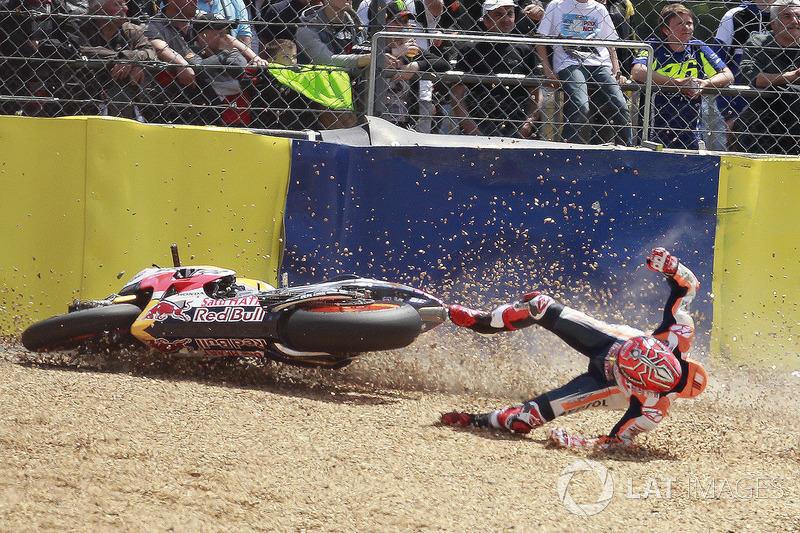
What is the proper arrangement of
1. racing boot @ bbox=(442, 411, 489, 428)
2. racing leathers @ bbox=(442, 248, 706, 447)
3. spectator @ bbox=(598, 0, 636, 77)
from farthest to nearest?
spectator @ bbox=(598, 0, 636, 77), racing boot @ bbox=(442, 411, 489, 428), racing leathers @ bbox=(442, 248, 706, 447)

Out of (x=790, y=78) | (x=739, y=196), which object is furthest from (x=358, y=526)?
(x=790, y=78)

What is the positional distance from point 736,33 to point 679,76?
0.74 m

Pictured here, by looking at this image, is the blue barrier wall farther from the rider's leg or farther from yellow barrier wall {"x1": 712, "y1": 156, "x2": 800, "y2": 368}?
the rider's leg

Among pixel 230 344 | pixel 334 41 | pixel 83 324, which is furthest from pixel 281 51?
pixel 83 324

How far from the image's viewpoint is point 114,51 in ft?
17.7

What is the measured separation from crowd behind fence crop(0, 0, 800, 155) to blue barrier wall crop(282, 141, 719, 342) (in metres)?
0.27

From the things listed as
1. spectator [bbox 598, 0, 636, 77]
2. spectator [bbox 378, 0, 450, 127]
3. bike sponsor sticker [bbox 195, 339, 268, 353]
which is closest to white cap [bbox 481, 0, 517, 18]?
spectator [bbox 378, 0, 450, 127]

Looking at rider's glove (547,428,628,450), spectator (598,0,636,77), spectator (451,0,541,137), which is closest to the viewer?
rider's glove (547,428,628,450)

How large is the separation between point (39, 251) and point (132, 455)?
2.50 m

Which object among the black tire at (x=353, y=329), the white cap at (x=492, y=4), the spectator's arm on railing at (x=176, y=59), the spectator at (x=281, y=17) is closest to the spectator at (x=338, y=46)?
the spectator at (x=281, y=17)

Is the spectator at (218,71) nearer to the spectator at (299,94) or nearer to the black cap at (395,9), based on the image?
the spectator at (299,94)

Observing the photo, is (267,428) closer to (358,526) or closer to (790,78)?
(358,526)

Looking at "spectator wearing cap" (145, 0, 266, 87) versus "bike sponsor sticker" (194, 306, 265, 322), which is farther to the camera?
"spectator wearing cap" (145, 0, 266, 87)

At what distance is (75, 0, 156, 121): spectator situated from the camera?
5.37 meters
